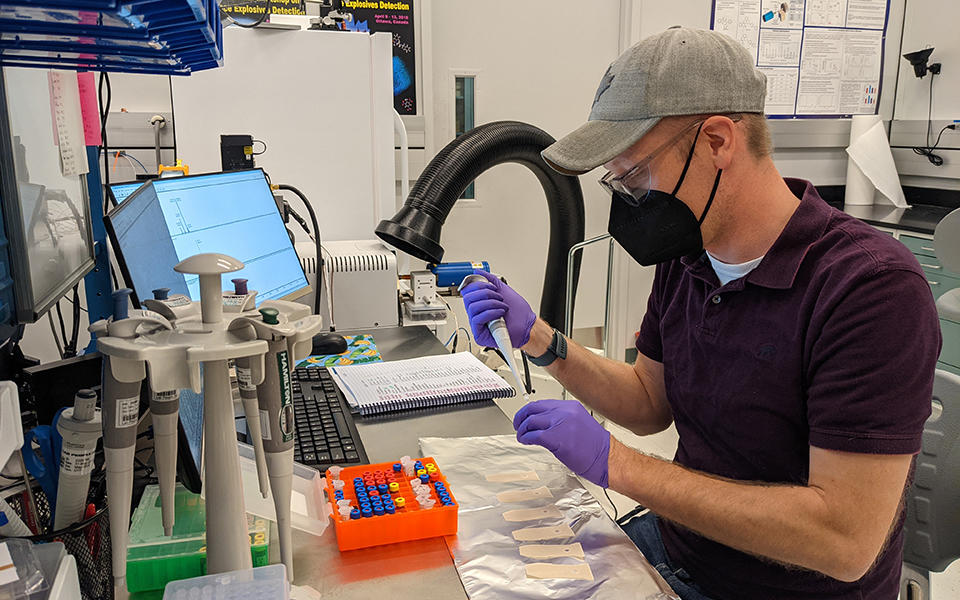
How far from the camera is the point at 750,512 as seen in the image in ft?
3.22

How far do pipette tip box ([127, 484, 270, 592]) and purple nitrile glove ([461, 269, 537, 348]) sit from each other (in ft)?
2.05

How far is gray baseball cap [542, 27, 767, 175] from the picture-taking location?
1.05 meters

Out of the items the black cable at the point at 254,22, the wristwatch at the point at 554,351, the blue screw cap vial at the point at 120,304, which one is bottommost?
the wristwatch at the point at 554,351

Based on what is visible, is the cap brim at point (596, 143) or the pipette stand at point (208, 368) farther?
the cap brim at point (596, 143)

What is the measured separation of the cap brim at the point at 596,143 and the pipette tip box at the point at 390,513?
54cm

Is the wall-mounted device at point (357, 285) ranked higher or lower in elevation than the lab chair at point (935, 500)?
higher

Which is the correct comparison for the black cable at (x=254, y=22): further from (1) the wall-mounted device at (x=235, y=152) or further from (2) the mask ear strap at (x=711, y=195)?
(2) the mask ear strap at (x=711, y=195)

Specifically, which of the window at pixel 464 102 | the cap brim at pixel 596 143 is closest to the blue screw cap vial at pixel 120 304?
the cap brim at pixel 596 143

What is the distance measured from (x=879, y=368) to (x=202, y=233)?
46.1 inches

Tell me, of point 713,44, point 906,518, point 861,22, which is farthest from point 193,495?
point 861,22

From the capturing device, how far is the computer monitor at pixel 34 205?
35.0 inches

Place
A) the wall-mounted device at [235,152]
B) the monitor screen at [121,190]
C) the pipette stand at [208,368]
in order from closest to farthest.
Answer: the pipette stand at [208,368] → the monitor screen at [121,190] → the wall-mounted device at [235,152]

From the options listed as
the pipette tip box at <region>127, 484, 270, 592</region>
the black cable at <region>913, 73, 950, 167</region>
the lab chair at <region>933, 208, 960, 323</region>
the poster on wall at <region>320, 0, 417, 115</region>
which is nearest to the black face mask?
the pipette tip box at <region>127, 484, 270, 592</region>

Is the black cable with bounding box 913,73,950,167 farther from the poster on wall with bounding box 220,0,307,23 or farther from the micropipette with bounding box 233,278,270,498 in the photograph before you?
the micropipette with bounding box 233,278,270,498
